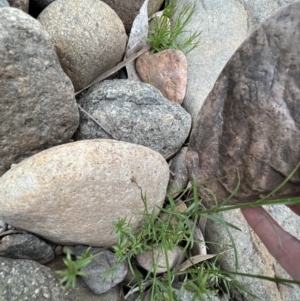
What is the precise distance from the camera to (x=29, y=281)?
5.00 feet

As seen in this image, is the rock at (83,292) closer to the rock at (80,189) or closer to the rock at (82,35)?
the rock at (80,189)

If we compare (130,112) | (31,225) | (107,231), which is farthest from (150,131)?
(31,225)

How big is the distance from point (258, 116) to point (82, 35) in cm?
94

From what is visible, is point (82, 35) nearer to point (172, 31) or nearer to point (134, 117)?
point (134, 117)

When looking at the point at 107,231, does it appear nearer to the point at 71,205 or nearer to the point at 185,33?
the point at 71,205

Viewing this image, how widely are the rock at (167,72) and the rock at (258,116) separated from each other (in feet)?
2.25

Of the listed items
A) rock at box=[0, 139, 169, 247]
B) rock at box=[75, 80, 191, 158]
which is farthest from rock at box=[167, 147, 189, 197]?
rock at box=[0, 139, 169, 247]

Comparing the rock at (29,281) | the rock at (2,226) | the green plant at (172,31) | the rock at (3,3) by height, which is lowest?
the rock at (29,281)

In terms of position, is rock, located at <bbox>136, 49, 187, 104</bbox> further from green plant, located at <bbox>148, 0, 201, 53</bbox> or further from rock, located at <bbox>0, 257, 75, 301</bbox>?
rock, located at <bbox>0, 257, 75, 301</bbox>

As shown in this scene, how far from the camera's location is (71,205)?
1562 millimetres

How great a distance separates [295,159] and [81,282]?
1068 millimetres

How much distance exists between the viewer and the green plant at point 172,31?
2.26 metres

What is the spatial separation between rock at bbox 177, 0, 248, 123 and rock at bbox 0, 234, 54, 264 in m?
1.08

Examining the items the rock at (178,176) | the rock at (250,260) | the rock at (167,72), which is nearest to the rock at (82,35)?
the rock at (167,72)
